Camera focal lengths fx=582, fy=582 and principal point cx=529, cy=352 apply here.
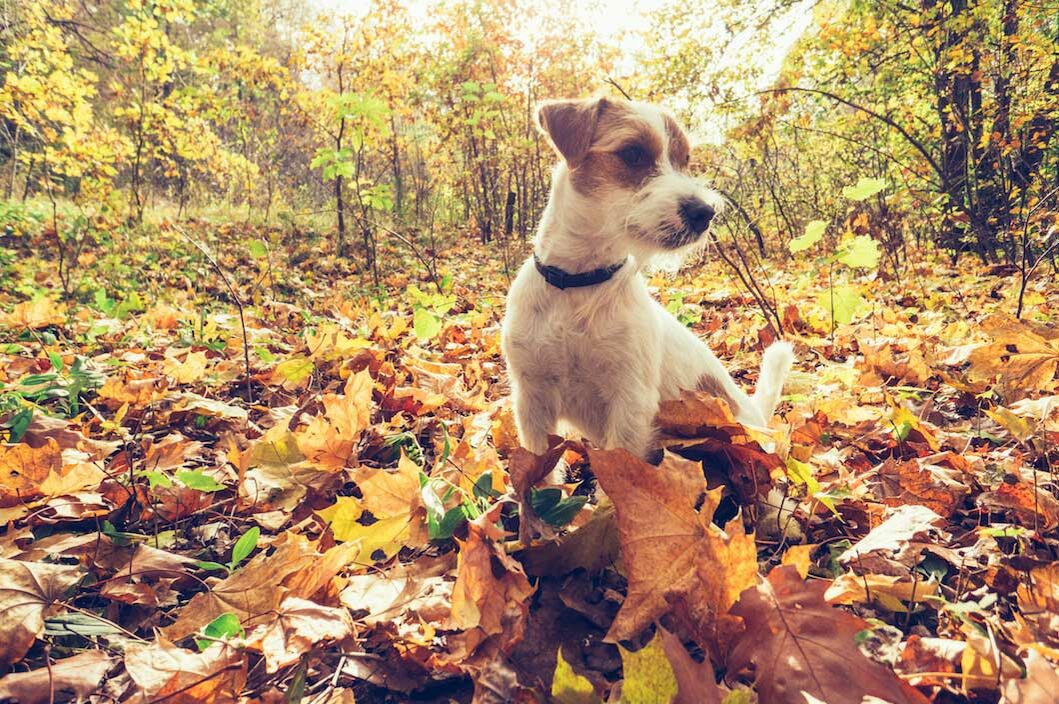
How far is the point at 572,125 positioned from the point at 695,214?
69cm

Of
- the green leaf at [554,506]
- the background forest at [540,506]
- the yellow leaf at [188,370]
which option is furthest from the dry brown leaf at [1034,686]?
the yellow leaf at [188,370]

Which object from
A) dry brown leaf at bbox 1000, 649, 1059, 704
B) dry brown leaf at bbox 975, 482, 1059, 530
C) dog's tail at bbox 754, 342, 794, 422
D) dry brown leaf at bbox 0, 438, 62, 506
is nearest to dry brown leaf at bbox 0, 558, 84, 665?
dry brown leaf at bbox 0, 438, 62, 506

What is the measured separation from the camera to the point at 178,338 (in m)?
4.33

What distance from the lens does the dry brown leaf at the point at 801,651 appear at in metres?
1.05

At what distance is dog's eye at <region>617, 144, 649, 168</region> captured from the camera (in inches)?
105

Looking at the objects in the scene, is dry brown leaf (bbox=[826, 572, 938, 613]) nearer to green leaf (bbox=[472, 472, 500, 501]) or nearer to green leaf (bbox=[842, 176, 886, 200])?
green leaf (bbox=[472, 472, 500, 501])

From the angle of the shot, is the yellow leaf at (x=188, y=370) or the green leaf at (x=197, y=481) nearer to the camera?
the green leaf at (x=197, y=481)

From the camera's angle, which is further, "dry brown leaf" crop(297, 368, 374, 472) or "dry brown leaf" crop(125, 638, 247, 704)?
"dry brown leaf" crop(297, 368, 374, 472)

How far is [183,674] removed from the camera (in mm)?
1146

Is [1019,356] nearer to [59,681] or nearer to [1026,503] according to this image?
[1026,503]

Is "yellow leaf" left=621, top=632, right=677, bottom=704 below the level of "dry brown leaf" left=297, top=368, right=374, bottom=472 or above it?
above

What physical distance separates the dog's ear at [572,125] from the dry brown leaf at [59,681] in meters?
2.35

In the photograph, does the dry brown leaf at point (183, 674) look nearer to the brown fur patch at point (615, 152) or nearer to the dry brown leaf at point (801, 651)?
the dry brown leaf at point (801, 651)

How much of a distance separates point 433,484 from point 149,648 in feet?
2.74
